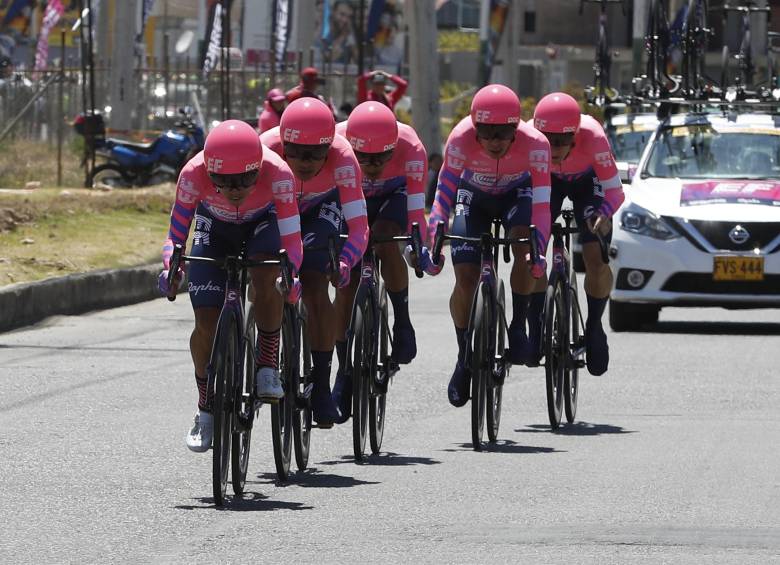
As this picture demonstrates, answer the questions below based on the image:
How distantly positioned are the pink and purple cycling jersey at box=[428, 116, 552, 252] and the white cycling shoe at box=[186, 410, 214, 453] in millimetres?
2384

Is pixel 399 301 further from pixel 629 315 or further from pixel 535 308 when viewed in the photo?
pixel 629 315

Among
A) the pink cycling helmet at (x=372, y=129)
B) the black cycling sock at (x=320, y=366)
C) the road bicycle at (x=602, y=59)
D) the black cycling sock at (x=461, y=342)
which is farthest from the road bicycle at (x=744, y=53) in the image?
the black cycling sock at (x=320, y=366)

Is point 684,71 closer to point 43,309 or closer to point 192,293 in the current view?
point 43,309

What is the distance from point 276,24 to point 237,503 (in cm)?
4315

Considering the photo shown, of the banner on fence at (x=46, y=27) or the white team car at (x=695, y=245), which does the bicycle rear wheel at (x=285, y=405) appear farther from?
the banner on fence at (x=46, y=27)

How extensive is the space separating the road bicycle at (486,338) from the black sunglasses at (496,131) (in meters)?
0.51

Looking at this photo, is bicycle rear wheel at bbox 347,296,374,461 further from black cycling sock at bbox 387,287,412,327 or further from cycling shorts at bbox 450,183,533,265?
black cycling sock at bbox 387,287,412,327

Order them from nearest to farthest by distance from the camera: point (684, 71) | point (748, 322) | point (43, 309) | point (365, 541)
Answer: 1. point (365, 541)
2. point (43, 309)
3. point (748, 322)
4. point (684, 71)

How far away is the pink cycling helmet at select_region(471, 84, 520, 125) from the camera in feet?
35.1

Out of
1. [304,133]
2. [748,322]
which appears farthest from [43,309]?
[304,133]

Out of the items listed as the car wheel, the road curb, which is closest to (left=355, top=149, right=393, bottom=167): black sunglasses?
the road curb

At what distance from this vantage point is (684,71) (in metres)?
22.5

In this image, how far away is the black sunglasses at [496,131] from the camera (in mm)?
10789

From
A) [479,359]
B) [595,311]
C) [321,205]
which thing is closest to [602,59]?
[595,311]
